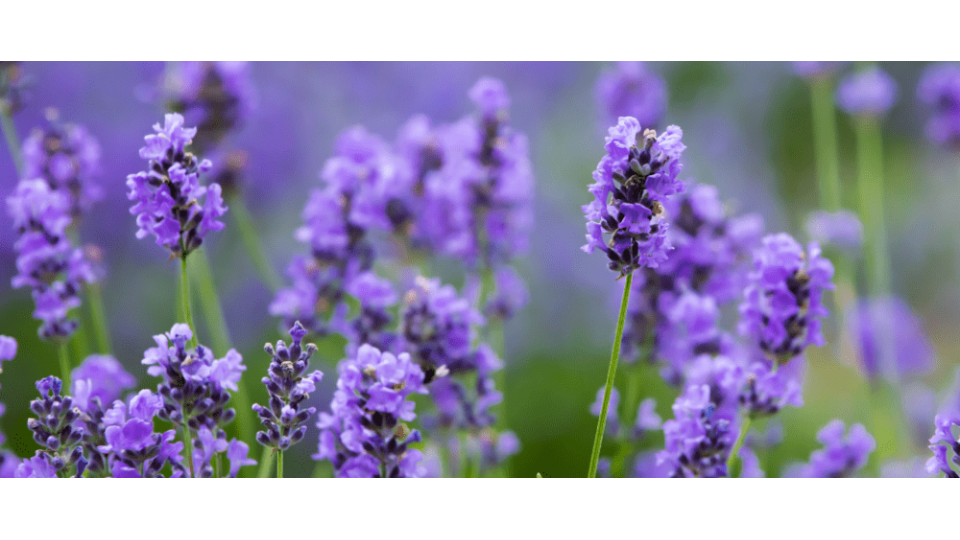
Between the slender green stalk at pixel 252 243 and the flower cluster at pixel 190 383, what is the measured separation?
2.56ft

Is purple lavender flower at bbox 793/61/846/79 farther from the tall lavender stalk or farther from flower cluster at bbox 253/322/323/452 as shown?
flower cluster at bbox 253/322/323/452

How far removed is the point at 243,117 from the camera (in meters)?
1.81

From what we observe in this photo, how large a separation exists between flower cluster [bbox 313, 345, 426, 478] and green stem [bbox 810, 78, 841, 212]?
5.08 ft

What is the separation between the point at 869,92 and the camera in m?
2.17

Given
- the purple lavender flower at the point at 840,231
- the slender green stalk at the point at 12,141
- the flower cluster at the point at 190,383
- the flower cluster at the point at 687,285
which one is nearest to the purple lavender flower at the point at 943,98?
the purple lavender flower at the point at 840,231

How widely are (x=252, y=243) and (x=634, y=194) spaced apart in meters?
1.34

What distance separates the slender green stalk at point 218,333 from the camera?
5.80ft

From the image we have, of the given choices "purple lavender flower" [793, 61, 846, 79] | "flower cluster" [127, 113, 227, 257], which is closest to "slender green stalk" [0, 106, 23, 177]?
"flower cluster" [127, 113, 227, 257]

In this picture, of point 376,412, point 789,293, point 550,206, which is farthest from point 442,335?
point 550,206

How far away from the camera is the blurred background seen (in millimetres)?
1934

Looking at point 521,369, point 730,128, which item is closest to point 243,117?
point 521,369

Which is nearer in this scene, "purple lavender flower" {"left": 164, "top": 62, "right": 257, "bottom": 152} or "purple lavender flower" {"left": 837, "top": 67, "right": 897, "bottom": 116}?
"purple lavender flower" {"left": 164, "top": 62, "right": 257, "bottom": 152}
